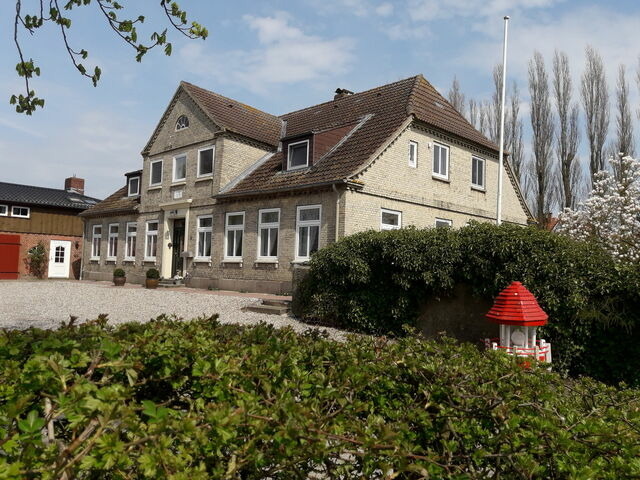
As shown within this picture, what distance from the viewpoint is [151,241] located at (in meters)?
25.8

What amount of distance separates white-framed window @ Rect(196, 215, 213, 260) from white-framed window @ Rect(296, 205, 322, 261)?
216 inches

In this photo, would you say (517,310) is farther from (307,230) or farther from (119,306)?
(119,306)

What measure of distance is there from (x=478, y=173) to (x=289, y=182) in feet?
29.6

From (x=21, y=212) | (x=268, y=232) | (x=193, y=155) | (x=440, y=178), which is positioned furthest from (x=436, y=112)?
(x=21, y=212)

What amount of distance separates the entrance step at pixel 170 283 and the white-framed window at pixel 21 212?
18.1m

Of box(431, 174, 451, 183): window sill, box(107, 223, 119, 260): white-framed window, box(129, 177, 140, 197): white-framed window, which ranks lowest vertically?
box(107, 223, 119, 260): white-framed window

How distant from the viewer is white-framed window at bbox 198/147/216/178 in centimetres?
2286

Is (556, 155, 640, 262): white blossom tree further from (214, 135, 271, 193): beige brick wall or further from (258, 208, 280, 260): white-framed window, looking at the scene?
(214, 135, 271, 193): beige brick wall

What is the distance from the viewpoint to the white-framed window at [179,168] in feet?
80.4

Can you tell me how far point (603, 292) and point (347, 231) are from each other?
9.42 meters

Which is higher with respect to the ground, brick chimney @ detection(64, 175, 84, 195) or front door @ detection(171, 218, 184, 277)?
brick chimney @ detection(64, 175, 84, 195)

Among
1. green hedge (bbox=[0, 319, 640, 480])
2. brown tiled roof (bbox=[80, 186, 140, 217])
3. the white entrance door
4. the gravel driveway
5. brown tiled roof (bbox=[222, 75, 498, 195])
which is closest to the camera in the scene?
green hedge (bbox=[0, 319, 640, 480])

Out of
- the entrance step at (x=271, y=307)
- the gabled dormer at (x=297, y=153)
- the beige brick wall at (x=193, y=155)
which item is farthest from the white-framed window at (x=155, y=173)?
the entrance step at (x=271, y=307)

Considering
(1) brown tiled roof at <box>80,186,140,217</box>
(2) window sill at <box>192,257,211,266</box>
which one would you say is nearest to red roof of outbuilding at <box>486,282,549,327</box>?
(2) window sill at <box>192,257,211,266</box>
